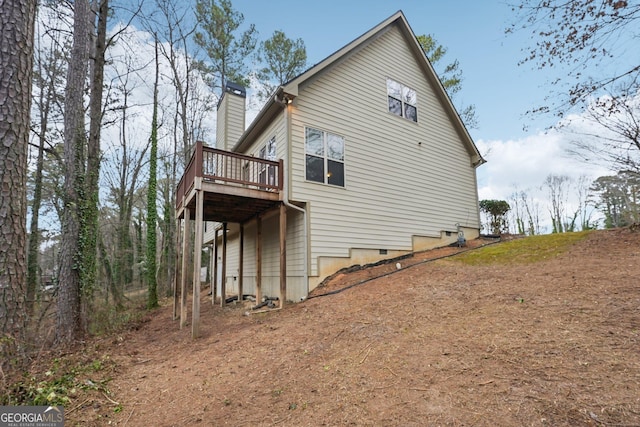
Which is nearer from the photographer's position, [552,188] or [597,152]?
[597,152]

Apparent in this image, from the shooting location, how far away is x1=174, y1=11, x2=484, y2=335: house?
827 cm

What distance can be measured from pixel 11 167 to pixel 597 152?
38.4 feet

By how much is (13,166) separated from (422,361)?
4.81 meters

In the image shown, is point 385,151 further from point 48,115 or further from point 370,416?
point 48,115

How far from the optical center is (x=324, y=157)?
909 cm

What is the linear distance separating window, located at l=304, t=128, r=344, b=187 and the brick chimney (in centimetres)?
524

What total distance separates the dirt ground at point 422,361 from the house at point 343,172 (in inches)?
82.8

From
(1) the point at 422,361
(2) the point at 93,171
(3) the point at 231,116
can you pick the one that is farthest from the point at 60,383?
(3) the point at 231,116

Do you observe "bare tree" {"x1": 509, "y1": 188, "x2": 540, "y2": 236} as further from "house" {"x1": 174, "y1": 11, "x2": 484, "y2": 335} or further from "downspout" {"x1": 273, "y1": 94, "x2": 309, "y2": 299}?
"downspout" {"x1": 273, "y1": 94, "x2": 309, "y2": 299}

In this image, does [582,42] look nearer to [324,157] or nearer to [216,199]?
[324,157]

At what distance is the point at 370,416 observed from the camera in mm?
2967

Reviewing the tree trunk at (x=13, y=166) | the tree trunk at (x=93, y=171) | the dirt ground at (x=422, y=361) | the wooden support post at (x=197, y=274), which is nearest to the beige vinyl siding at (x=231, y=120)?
the tree trunk at (x=93, y=171)

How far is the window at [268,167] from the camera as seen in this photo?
8844 millimetres

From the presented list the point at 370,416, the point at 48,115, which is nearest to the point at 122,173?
the point at 48,115
